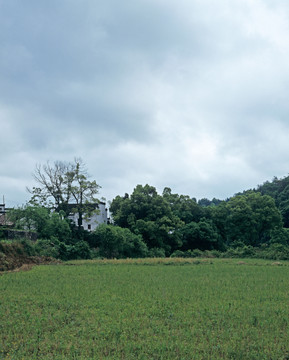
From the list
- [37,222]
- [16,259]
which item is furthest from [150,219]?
[16,259]

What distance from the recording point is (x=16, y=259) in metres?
23.3

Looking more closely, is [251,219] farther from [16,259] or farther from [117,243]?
[16,259]

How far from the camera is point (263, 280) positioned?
17.3 meters

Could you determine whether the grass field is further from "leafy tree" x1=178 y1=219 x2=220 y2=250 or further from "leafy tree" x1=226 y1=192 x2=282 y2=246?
"leafy tree" x1=226 y1=192 x2=282 y2=246

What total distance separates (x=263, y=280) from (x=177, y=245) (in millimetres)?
23676

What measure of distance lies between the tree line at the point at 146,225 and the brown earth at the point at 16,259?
1.07 metres

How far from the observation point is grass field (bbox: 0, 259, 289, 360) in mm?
7285

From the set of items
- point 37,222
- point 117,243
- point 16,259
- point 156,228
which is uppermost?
point 37,222

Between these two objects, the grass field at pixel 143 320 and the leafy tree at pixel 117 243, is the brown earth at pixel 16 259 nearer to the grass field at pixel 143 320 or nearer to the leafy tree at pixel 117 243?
the grass field at pixel 143 320

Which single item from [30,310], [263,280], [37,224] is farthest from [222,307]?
[37,224]

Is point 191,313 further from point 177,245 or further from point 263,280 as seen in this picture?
point 177,245

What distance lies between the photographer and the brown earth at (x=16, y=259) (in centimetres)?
2131

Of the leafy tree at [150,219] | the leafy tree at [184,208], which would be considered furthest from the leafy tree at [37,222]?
the leafy tree at [184,208]

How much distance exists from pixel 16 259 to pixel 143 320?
16554 millimetres
